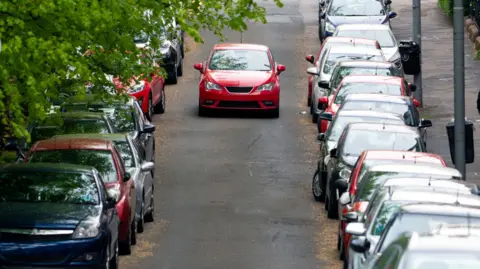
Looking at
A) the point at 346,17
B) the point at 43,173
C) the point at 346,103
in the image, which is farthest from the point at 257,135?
the point at 43,173

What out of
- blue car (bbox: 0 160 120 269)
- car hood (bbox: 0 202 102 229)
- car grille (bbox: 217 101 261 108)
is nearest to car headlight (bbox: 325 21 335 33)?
car grille (bbox: 217 101 261 108)

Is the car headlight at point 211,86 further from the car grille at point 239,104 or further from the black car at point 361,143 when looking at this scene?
the black car at point 361,143

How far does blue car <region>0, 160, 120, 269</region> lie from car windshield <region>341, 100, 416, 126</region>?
10061 millimetres

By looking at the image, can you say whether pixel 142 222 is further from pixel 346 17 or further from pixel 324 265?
pixel 346 17

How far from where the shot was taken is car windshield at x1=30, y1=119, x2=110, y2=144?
22638 millimetres

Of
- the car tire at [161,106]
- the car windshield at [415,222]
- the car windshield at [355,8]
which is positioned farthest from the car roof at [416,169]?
the car windshield at [355,8]

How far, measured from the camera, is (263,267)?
60.8 feet

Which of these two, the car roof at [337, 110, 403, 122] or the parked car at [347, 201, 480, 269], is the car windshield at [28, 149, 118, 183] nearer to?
the parked car at [347, 201, 480, 269]

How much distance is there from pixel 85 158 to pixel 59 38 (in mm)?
2121

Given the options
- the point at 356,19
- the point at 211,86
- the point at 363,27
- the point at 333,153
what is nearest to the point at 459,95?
the point at 333,153

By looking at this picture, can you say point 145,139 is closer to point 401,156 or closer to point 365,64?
point 401,156

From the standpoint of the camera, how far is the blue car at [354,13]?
4244 cm

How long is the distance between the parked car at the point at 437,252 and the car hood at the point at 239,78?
2281 cm

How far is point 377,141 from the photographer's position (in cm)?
2262
